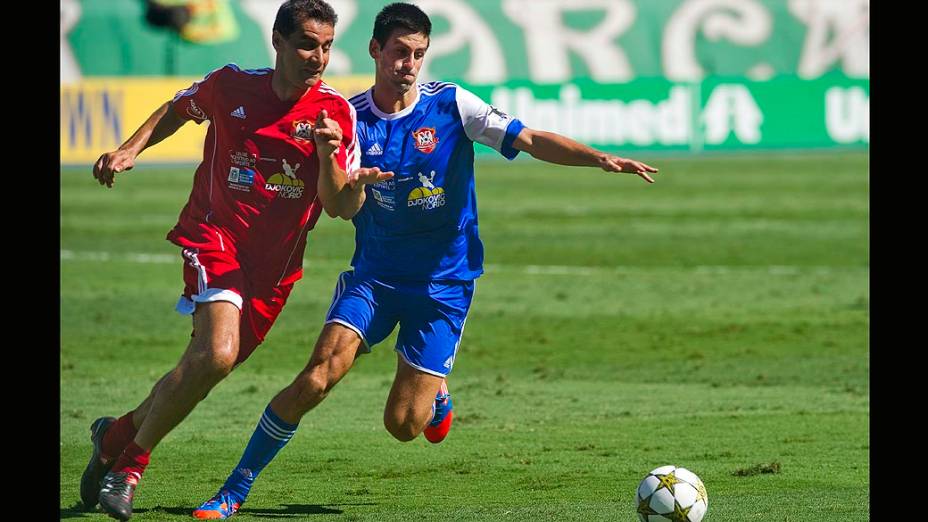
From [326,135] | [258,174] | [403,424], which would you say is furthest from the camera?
[403,424]

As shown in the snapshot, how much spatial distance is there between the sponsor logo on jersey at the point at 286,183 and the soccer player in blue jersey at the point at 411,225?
1.08 ft

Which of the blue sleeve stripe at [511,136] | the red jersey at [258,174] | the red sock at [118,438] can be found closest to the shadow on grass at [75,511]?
the red sock at [118,438]

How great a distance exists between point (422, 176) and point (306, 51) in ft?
2.99

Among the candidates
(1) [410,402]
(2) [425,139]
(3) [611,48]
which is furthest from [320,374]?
(3) [611,48]

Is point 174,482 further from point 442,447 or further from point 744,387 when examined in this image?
point 744,387

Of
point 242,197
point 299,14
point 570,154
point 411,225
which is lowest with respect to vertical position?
point 411,225

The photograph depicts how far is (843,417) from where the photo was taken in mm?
10008

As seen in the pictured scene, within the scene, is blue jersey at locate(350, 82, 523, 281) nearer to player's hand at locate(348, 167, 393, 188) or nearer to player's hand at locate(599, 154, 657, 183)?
player's hand at locate(348, 167, 393, 188)

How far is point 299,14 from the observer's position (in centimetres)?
707

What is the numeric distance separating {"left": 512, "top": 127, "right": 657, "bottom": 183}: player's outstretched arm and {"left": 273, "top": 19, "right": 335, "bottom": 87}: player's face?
109 cm

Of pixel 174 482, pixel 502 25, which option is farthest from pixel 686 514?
pixel 502 25

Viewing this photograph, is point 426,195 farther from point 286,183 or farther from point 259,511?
point 259,511

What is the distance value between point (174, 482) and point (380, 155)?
7.15 ft
